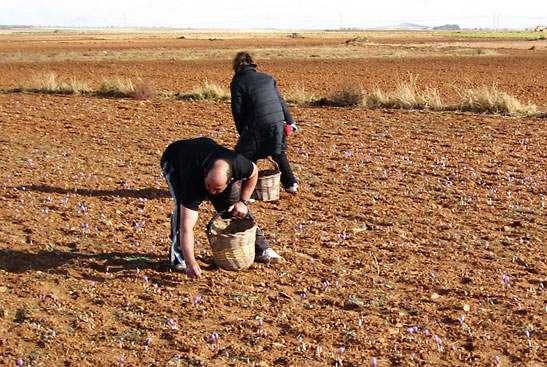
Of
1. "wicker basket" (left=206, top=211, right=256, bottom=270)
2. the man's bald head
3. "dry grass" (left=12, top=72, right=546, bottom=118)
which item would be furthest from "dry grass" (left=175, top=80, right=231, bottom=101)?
the man's bald head

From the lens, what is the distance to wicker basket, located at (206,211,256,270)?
19.1ft

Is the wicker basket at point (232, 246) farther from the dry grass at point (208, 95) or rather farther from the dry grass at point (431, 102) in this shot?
the dry grass at point (208, 95)

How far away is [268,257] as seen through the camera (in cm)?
636

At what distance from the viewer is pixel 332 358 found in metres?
4.61

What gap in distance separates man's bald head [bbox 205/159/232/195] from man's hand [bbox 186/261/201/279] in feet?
2.52

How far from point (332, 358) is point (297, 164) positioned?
6517 mm

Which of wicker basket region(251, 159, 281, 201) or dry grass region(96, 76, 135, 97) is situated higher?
dry grass region(96, 76, 135, 97)

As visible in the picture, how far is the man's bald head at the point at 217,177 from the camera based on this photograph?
5156 millimetres

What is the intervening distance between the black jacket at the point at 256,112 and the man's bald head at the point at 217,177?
2725 mm

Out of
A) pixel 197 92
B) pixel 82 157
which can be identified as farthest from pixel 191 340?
pixel 197 92

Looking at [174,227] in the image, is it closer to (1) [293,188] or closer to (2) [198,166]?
(2) [198,166]

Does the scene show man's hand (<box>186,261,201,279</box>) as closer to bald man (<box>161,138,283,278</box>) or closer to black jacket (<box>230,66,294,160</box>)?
bald man (<box>161,138,283,278</box>)

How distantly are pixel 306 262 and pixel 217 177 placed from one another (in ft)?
5.49

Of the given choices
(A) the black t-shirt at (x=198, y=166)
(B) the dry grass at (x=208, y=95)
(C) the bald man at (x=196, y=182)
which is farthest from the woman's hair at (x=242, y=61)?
(B) the dry grass at (x=208, y=95)
